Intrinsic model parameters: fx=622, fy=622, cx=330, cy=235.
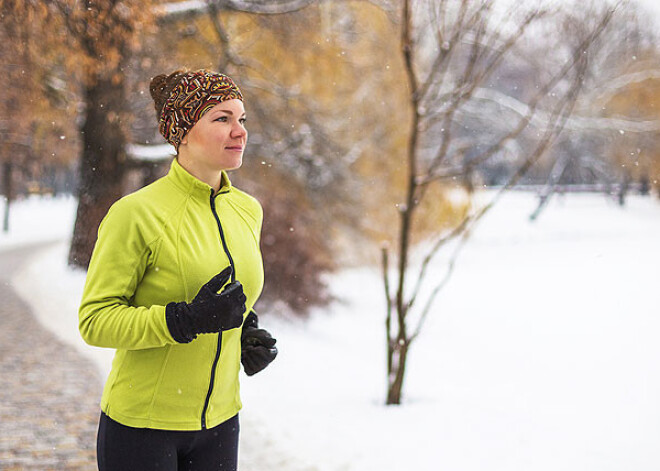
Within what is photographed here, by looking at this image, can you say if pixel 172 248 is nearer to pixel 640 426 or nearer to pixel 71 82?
pixel 640 426

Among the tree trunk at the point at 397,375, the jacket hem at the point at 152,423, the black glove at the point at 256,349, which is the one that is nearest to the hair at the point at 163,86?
the black glove at the point at 256,349

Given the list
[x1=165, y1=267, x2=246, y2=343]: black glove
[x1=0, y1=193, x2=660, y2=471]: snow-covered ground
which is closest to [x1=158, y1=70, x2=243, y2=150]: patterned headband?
[x1=165, y1=267, x2=246, y2=343]: black glove

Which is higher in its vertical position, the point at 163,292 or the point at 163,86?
the point at 163,86

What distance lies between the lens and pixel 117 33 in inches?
207

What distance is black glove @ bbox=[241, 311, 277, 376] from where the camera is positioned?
1.76 meters

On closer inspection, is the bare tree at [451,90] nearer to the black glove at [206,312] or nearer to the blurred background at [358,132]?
the blurred background at [358,132]

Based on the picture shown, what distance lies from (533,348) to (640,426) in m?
4.50

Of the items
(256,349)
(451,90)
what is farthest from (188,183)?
(451,90)

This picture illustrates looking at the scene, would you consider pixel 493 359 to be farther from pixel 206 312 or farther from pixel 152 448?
pixel 206 312

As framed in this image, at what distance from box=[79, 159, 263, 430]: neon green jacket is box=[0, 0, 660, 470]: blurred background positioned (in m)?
2.82

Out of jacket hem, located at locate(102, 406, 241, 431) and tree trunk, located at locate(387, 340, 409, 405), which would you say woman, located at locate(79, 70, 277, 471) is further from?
tree trunk, located at locate(387, 340, 409, 405)

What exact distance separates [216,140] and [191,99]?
0.13m

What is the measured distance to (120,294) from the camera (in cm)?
146

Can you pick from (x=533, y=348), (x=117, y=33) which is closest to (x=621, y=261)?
(x=533, y=348)
